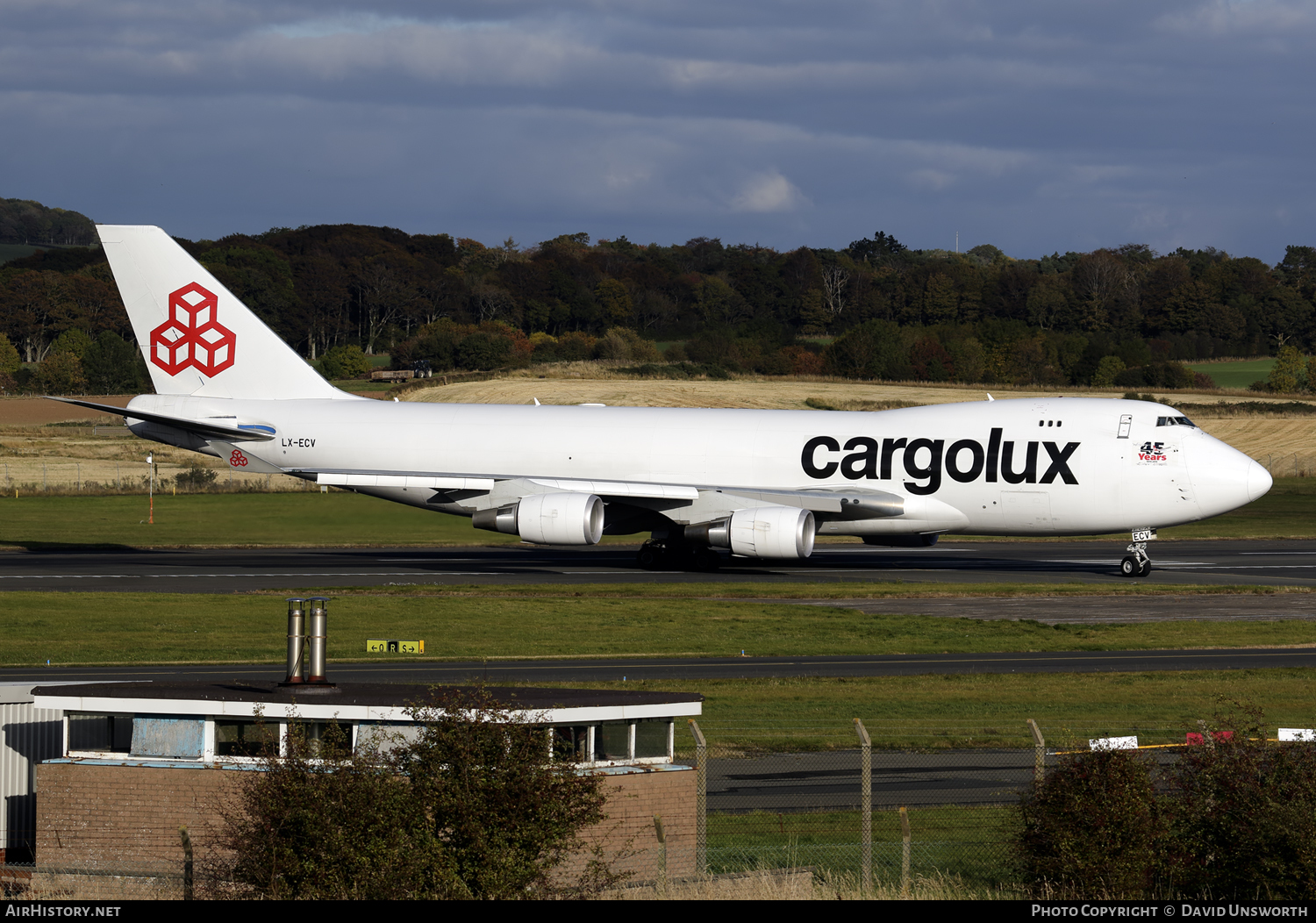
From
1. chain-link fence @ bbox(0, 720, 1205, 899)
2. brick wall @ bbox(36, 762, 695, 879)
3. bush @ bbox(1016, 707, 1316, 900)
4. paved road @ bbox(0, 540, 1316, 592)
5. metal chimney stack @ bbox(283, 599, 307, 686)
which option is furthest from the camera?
paved road @ bbox(0, 540, 1316, 592)

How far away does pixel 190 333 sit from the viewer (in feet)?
173

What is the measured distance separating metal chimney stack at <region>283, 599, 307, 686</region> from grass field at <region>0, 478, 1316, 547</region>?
41630 millimetres

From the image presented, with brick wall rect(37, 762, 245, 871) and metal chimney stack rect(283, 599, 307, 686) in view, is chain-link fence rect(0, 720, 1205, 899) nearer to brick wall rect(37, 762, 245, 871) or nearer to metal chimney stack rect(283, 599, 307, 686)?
brick wall rect(37, 762, 245, 871)

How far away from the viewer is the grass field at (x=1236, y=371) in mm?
145425

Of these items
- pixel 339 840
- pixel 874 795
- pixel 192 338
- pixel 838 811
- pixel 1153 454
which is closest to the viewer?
pixel 339 840

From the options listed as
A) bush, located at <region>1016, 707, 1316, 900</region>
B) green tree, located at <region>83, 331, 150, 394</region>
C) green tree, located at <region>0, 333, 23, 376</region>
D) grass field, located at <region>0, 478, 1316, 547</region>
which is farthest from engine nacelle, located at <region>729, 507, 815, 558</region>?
green tree, located at <region>0, 333, 23, 376</region>

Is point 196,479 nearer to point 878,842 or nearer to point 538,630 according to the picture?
point 538,630

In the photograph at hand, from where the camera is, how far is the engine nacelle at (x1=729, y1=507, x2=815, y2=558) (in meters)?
45.7

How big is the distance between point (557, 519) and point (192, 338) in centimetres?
1624

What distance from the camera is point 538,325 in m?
186

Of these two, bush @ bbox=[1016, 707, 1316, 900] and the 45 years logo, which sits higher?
the 45 years logo

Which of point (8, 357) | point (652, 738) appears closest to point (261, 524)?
point (652, 738)

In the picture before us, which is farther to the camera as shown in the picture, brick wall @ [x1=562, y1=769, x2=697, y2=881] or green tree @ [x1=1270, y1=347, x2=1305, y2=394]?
green tree @ [x1=1270, y1=347, x2=1305, y2=394]

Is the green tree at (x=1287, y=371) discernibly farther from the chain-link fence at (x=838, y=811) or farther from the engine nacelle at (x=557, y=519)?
the chain-link fence at (x=838, y=811)
